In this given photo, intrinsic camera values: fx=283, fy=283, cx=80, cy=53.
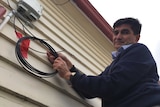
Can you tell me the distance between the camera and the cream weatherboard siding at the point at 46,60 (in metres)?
1.96

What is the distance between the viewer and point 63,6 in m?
3.79

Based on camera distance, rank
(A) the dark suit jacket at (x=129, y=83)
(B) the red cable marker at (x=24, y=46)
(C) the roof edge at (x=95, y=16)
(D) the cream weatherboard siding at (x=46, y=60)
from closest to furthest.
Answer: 1. (D) the cream weatherboard siding at (x=46, y=60)
2. (A) the dark suit jacket at (x=129, y=83)
3. (B) the red cable marker at (x=24, y=46)
4. (C) the roof edge at (x=95, y=16)

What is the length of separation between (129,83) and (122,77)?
0.23 ft

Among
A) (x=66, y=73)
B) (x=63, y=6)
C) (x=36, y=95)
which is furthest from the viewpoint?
(x=63, y=6)

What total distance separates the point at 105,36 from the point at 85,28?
518 millimetres

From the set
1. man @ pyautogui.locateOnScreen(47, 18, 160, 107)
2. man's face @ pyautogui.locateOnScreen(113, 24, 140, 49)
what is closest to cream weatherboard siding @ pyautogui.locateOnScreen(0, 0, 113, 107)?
man @ pyautogui.locateOnScreen(47, 18, 160, 107)

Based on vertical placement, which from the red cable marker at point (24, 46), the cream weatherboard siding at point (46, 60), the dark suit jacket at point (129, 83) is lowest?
the dark suit jacket at point (129, 83)

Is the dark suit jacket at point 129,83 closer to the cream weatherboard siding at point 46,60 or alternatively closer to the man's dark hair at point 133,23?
the cream weatherboard siding at point 46,60

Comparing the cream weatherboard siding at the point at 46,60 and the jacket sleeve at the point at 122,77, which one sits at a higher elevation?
the cream weatherboard siding at the point at 46,60

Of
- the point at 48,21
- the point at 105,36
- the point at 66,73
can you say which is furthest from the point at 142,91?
the point at 105,36

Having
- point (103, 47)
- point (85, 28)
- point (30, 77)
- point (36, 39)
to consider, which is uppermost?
point (36, 39)

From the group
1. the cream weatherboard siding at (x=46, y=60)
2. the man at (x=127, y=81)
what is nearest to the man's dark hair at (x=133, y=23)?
the man at (x=127, y=81)

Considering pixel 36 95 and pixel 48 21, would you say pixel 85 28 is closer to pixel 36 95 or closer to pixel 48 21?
pixel 48 21

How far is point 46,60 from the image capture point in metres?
2.46
